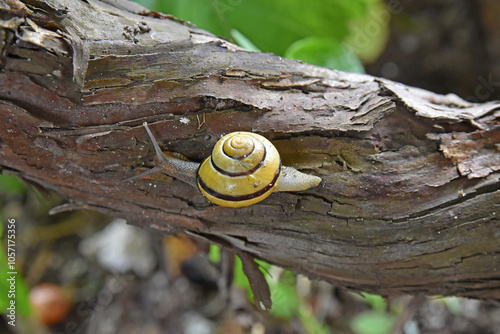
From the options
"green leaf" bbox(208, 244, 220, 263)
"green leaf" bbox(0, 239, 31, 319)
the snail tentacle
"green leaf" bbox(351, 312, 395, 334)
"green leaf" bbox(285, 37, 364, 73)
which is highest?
"green leaf" bbox(285, 37, 364, 73)

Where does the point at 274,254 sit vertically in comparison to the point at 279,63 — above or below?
below

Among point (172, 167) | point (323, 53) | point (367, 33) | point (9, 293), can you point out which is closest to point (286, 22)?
point (323, 53)

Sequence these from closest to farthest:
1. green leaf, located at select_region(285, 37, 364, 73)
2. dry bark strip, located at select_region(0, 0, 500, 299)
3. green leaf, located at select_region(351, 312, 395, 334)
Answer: dry bark strip, located at select_region(0, 0, 500, 299), green leaf, located at select_region(285, 37, 364, 73), green leaf, located at select_region(351, 312, 395, 334)

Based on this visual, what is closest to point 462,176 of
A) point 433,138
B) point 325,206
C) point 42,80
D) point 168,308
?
point 433,138

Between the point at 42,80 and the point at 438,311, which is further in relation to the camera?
the point at 438,311

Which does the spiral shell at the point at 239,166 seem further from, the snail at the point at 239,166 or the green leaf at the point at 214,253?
the green leaf at the point at 214,253

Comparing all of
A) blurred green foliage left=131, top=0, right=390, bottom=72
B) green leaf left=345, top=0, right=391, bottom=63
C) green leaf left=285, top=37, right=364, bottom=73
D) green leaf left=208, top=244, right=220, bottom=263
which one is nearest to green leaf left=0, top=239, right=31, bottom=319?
green leaf left=208, top=244, right=220, bottom=263

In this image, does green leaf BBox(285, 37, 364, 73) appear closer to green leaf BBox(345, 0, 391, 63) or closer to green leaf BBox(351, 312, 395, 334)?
green leaf BBox(345, 0, 391, 63)

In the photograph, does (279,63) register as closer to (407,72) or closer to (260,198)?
(260,198)
